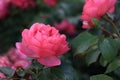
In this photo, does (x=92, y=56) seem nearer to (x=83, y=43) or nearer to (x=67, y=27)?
(x=83, y=43)

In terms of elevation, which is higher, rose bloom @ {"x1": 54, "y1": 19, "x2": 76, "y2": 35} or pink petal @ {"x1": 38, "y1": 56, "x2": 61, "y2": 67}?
rose bloom @ {"x1": 54, "y1": 19, "x2": 76, "y2": 35}

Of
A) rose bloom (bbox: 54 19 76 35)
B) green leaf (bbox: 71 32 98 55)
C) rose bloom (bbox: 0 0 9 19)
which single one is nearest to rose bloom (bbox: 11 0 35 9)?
rose bloom (bbox: 0 0 9 19)

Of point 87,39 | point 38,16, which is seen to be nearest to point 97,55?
point 87,39

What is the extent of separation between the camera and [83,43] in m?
1.20

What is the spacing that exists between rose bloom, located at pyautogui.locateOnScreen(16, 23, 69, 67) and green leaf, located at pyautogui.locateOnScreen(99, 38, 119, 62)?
113 mm

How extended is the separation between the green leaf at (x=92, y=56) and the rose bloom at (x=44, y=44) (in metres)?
0.13

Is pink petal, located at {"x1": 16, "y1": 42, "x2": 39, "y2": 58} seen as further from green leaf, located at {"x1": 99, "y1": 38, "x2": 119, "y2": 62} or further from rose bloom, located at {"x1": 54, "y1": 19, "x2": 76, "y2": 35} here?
rose bloom, located at {"x1": 54, "y1": 19, "x2": 76, "y2": 35}

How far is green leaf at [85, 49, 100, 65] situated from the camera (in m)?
1.20

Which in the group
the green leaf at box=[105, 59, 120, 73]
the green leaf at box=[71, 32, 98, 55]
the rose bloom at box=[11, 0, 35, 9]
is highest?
the rose bloom at box=[11, 0, 35, 9]

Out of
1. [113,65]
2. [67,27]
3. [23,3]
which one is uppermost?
[23,3]

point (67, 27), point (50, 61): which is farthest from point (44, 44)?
point (67, 27)

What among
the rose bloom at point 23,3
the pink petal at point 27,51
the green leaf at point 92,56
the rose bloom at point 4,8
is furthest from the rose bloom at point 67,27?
the pink petal at point 27,51

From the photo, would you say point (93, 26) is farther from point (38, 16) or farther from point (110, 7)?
point (38, 16)

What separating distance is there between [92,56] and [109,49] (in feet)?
0.38
